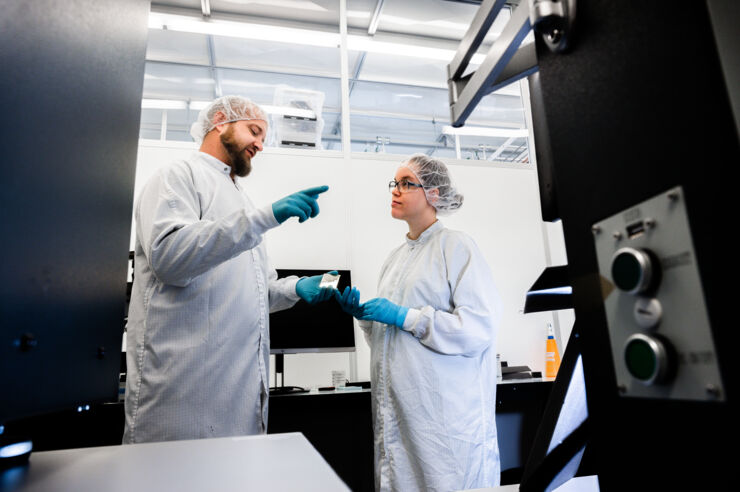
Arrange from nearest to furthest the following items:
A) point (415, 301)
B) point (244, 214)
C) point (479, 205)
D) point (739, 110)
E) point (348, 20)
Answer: point (739, 110) < point (244, 214) < point (415, 301) < point (479, 205) < point (348, 20)

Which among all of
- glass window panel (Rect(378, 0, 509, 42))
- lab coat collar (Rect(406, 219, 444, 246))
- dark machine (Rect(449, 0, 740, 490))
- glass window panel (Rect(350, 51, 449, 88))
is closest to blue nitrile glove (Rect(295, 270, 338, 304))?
lab coat collar (Rect(406, 219, 444, 246))

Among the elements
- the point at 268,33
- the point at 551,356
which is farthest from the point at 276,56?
the point at 551,356

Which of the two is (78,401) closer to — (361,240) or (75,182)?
(75,182)

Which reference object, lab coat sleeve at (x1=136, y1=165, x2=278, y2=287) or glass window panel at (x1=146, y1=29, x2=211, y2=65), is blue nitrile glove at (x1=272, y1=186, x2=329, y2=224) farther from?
glass window panel at (x1=146, y1=29, x2=211, y2=65)

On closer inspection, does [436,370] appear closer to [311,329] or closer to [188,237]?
[311,329]

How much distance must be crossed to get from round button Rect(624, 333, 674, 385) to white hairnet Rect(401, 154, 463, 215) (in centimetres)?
181

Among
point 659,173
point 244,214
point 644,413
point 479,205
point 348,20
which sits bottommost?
point 644,413

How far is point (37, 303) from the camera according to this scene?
0.35 m

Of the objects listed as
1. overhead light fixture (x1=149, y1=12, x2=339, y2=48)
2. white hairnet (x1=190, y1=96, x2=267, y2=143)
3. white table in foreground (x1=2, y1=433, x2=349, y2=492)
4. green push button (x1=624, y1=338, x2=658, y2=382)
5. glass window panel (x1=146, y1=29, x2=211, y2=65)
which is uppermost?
glass window panel (x1=146, y1=29, x2=211, y2=65)

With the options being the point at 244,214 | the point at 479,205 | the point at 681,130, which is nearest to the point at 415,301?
the point at 244,214

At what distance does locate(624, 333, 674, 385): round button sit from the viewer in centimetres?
28

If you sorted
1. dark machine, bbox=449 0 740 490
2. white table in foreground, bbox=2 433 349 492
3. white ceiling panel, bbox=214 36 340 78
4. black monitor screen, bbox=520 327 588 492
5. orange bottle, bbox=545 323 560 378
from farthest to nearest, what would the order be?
white ceiling panel, bbox=214 36 340 78, orange bottle, bbox=545 323 560 378, black monitor screen, bbox=520 327 588 492, white table in foreground, bbox=2 433 349 492, dark machine, bbox=449 0 740 490

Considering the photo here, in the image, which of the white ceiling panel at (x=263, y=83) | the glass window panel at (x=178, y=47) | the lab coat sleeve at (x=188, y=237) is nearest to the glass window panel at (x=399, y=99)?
the white ceiling panel at (x=263, y=83)

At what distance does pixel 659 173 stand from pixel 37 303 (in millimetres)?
452
